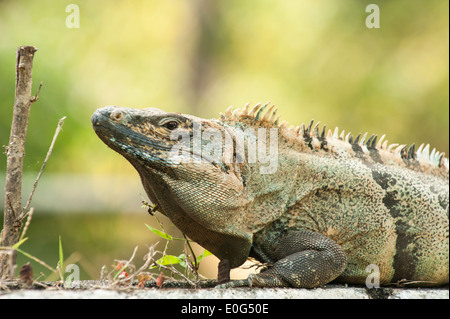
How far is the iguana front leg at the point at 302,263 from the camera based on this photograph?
3715mm

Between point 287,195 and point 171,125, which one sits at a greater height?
point 171,125

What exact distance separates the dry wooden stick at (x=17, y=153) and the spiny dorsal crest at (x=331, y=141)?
4.94ft

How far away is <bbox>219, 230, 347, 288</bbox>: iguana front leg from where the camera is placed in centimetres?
371

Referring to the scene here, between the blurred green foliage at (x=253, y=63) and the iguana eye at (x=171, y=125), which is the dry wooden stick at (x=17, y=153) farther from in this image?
Result: the blurred green foliage at (x=253, y=63)

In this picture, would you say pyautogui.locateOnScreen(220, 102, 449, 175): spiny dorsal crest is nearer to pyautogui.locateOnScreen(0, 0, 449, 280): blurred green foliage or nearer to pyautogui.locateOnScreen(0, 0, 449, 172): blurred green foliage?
pyautogui.locateOnScreen(0, 0, 449, 280): blurred green foliage

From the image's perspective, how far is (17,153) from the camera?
354 cm

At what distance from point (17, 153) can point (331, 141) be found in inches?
105

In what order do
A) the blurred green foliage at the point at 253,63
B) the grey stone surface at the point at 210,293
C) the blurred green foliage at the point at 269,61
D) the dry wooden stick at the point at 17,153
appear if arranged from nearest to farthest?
1. the grey stone surface at the point at 210,293
2. the dry wooden stick at the point at 17,153
3. the blurred green foliage at the point at 253,63
4. the blurred green foliage at the point at 269,61

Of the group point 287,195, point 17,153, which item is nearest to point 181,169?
point 287,195

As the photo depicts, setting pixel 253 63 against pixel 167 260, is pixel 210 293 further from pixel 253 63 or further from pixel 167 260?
pixel 253 63

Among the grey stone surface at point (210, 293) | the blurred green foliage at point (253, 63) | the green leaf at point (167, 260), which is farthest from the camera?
the blurred green foliage at point (253, 63)

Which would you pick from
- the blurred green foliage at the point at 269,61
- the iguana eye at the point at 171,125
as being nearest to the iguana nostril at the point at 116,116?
the iguana eye at the point at 171,125

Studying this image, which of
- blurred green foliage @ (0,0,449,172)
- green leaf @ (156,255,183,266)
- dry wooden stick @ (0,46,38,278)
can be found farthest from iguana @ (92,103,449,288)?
blurred green foliage @ (0,0,449,172)

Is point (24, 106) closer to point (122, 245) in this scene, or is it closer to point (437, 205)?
point (437, 205)
